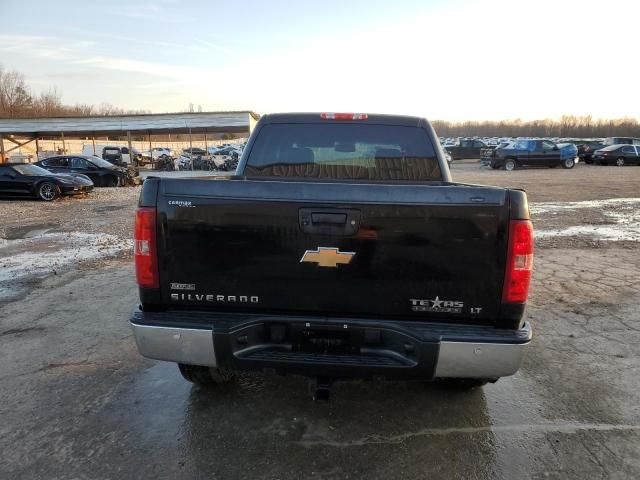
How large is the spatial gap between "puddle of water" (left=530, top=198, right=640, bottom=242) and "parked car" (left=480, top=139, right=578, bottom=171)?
47.9ft

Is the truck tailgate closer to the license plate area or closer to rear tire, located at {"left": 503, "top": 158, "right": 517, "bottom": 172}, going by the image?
the license plate area

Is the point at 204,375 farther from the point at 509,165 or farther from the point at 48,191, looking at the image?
the point at 509,165

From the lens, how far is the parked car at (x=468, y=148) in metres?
38.3

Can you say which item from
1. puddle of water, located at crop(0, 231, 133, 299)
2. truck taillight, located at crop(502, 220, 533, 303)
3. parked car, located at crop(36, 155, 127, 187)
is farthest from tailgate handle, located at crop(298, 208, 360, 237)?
parked car, located at crop(36, 155, 127, 187)

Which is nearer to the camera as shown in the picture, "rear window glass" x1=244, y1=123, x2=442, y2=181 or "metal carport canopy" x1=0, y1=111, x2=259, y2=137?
"rear window glass" x1=244, y1=123, x2=442, y2=181

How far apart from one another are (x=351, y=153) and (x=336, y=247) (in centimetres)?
188

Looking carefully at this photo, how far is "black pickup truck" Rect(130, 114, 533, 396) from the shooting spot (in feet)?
8.09

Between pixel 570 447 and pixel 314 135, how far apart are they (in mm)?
3087

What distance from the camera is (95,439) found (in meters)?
2.94

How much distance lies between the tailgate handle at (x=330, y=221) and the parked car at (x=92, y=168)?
71.1ft

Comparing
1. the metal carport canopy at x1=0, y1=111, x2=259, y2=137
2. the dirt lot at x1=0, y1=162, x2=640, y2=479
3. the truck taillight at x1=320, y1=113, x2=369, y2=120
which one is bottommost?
the dirt lot at x1=0, y1=162, x2=640, y2=479

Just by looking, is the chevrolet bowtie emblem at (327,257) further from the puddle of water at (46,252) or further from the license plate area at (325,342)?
the puddle of water at (46,252)

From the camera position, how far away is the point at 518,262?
247 cm

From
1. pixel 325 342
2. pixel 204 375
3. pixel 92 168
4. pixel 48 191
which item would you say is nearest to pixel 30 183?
pixel 48 191
